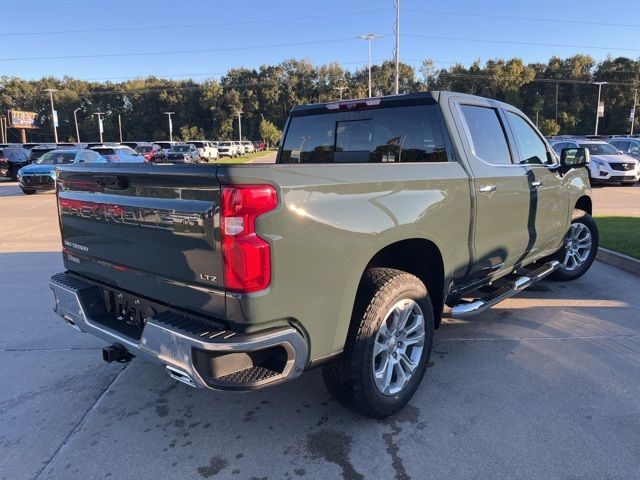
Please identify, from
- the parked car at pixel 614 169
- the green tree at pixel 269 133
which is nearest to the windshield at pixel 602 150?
the parked car at pixel 614 169

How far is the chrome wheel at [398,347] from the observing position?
302 cm

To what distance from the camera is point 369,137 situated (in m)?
4.09

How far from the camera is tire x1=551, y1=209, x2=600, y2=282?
5.84 metres

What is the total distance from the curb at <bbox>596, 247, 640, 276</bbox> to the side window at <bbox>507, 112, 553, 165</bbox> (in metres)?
2.46

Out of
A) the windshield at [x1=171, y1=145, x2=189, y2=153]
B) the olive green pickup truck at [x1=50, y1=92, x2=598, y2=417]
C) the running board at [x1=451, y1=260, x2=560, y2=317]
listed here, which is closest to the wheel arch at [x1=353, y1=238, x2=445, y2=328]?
the olive green pickup truck at [x1=50, y1=92, x2=598, y2=417]

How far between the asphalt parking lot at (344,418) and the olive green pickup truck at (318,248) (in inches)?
13.2

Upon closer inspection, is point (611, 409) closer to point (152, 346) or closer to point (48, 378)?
point (152, 346)

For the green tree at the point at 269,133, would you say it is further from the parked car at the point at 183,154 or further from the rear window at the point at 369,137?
the rear window at the point at 369,137

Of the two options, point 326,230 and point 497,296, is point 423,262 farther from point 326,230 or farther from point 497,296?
point 326,230

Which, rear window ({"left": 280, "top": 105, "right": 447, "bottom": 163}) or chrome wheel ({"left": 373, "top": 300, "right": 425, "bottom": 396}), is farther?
rear window ({"left": 280, "top": 105, "right": 447, "bottom": 163})

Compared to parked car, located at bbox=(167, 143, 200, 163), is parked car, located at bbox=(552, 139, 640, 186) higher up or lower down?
lower down

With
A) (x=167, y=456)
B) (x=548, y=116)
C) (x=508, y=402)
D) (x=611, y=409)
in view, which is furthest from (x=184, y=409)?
(x=548, y=116)

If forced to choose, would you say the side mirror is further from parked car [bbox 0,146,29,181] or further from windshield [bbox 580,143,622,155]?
parked car [bbox 0,146,29,181]

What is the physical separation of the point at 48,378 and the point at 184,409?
4.03 ft
